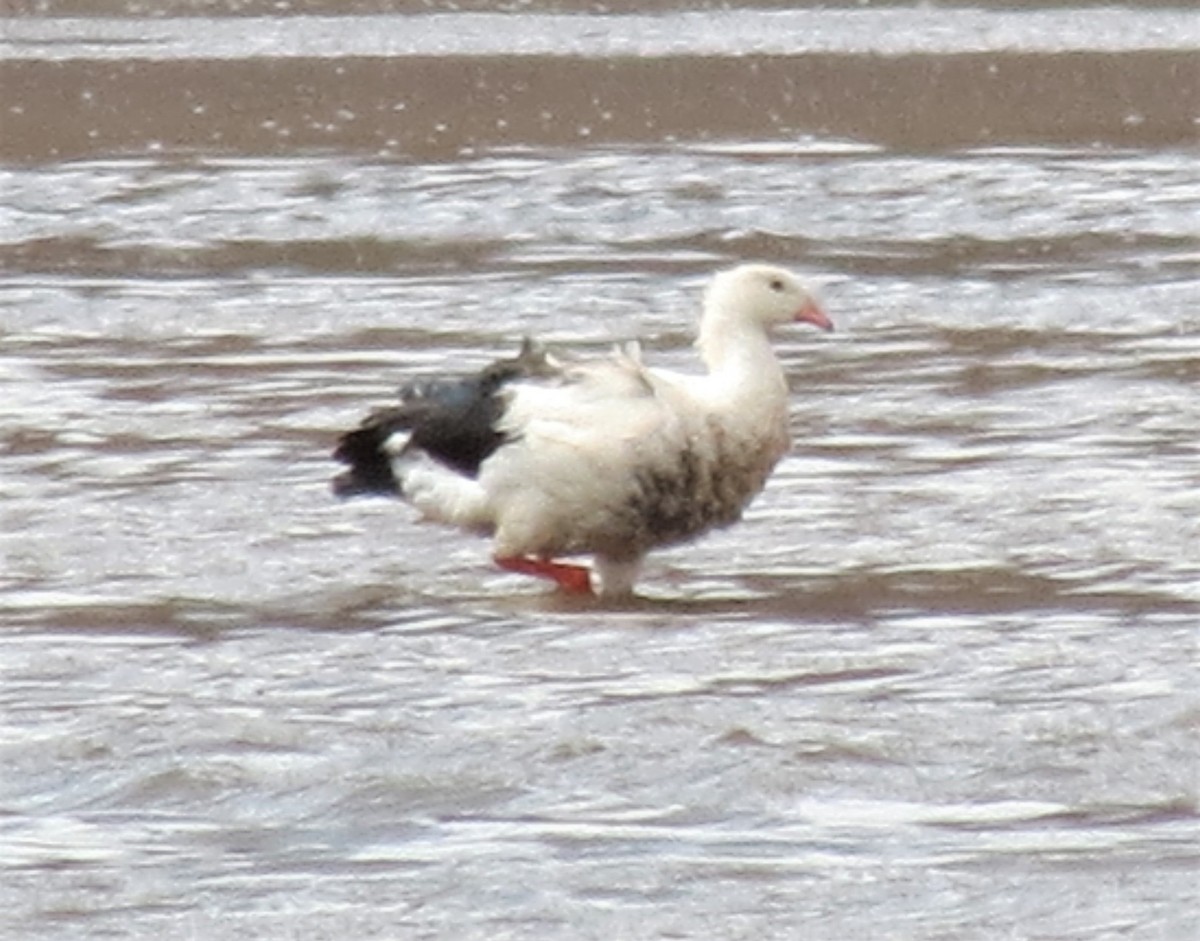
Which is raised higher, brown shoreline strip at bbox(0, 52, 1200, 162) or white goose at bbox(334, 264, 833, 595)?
white goose at bbox(334, 264, 833, 595)

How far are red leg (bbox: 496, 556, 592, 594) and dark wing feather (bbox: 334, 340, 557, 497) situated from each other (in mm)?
254

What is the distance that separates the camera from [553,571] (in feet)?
33.0

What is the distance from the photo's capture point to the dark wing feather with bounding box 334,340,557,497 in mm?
10078

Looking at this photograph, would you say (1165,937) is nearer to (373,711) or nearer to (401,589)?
(373,711)

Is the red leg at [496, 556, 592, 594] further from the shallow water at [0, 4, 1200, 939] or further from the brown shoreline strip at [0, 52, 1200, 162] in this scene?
the brown shoreline strip at [0, 52, 1200, 162]

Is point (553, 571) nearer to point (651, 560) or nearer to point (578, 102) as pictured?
point (651, 560)

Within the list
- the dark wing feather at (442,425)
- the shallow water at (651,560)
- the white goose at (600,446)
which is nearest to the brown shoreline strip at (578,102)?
the shallow water at (651,560)

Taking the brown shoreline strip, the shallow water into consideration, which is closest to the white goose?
the shallow water

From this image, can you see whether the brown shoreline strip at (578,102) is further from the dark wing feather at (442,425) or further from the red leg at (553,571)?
the red leg at (553,571)

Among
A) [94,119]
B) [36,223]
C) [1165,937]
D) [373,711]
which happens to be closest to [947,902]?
[1165,937]

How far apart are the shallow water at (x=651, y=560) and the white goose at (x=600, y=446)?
0.20 m

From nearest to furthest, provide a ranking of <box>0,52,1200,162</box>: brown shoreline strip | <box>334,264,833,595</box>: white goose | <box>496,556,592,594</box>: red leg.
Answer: <box>334,264,833,595</box>: white goose < <box>496,556,592,594</box>: red leg < <box>0,52,1200,162</box>: brown shoreline strip

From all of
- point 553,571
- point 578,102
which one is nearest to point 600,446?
point 553,571

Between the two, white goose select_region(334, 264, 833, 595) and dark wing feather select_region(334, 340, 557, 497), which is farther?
dark wing feather select_region(334, 340, 557, 497)
